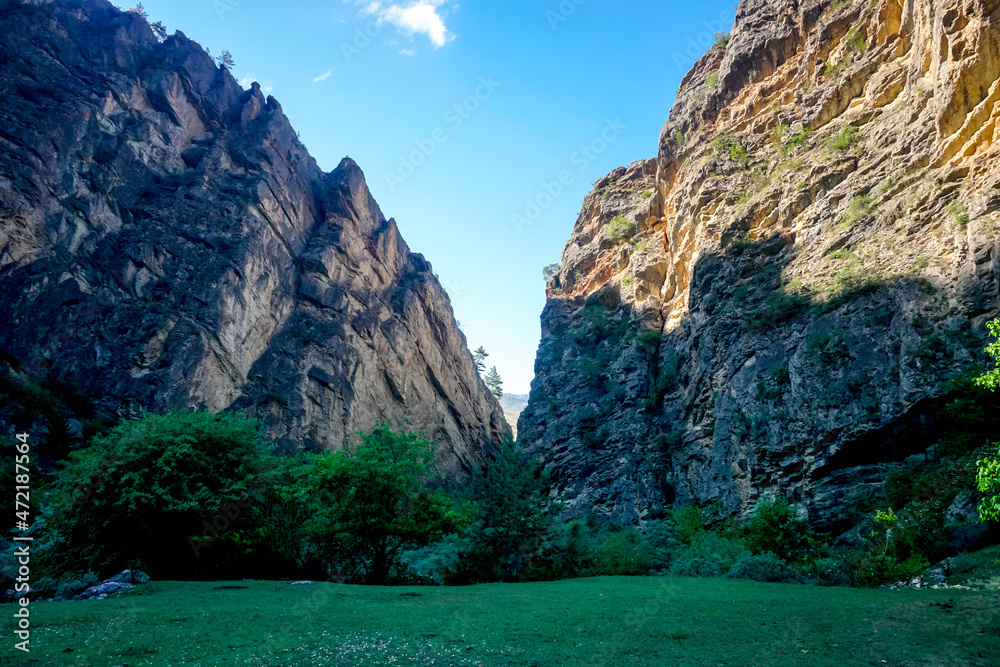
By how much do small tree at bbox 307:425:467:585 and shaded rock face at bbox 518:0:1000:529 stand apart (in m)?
18.1

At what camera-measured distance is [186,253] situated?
1630 inches

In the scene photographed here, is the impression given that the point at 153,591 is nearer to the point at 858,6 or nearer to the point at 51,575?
the point at 51,575

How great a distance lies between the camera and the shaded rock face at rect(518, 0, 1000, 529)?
2161cm

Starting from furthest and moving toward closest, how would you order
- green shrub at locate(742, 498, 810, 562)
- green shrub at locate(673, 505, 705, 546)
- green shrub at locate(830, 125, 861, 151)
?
1. green shrub at locate(830, 125, 861, 151)
2. green shrub at locate(673, 505, 705, 546)
3. green shrub at locate(742, 498, 810, 562)

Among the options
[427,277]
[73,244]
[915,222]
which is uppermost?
[427,277]

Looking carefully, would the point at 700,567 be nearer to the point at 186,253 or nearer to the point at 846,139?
the point at 846,139

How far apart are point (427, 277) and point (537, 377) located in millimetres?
19434

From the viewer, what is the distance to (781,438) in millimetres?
25875

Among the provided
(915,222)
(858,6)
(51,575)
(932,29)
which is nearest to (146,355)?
(51,575)

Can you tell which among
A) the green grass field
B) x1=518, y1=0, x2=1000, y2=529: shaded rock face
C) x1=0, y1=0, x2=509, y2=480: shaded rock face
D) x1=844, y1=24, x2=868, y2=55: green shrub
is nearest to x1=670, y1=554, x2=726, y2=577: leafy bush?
the green grass field

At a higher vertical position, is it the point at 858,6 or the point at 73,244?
the point at 858,6

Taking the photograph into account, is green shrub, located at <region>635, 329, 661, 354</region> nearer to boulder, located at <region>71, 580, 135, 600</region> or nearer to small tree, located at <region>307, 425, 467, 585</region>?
small tree, located at <region>307, 425, 467, 585</region>

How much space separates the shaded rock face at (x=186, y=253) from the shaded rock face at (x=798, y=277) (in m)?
19.4

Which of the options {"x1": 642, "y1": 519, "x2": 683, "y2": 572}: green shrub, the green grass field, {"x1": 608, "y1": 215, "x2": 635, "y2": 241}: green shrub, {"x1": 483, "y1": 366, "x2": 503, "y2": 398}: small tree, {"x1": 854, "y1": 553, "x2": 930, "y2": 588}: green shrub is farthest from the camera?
{"x1": 483, "y1": 366, "x2": 503, "y2": 398}: small tree
